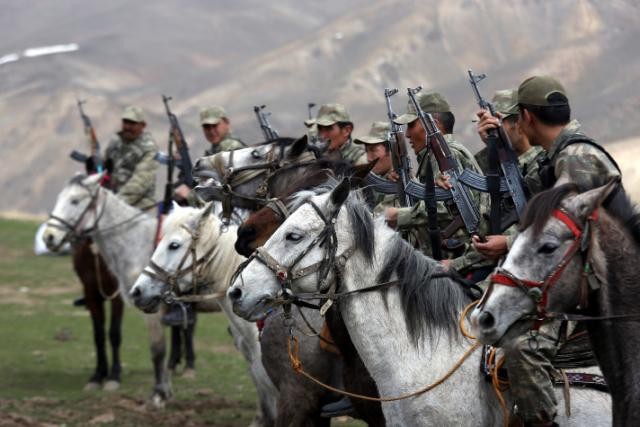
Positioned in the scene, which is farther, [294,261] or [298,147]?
[298,147]

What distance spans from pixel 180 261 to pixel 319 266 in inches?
152

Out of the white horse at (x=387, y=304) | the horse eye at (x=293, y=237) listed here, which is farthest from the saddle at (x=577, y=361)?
the horse eye at (x=293, y=237)

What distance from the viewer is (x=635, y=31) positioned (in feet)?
113

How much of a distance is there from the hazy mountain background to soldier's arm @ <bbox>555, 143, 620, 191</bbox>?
74.1 ft

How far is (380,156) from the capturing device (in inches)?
370

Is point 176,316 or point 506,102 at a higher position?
point 506,102

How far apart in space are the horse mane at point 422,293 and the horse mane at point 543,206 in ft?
3.95

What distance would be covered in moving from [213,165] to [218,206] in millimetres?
941

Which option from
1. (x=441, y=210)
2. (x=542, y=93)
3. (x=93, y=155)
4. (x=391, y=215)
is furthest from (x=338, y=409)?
(x=93, y=155)

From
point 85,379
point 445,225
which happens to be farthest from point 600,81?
point 445,225

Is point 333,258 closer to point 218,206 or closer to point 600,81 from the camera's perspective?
point 218,206

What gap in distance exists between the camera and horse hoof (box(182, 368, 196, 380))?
15117mm

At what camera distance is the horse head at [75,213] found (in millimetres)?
13719

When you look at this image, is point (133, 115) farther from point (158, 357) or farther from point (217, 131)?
point (158, 357)
